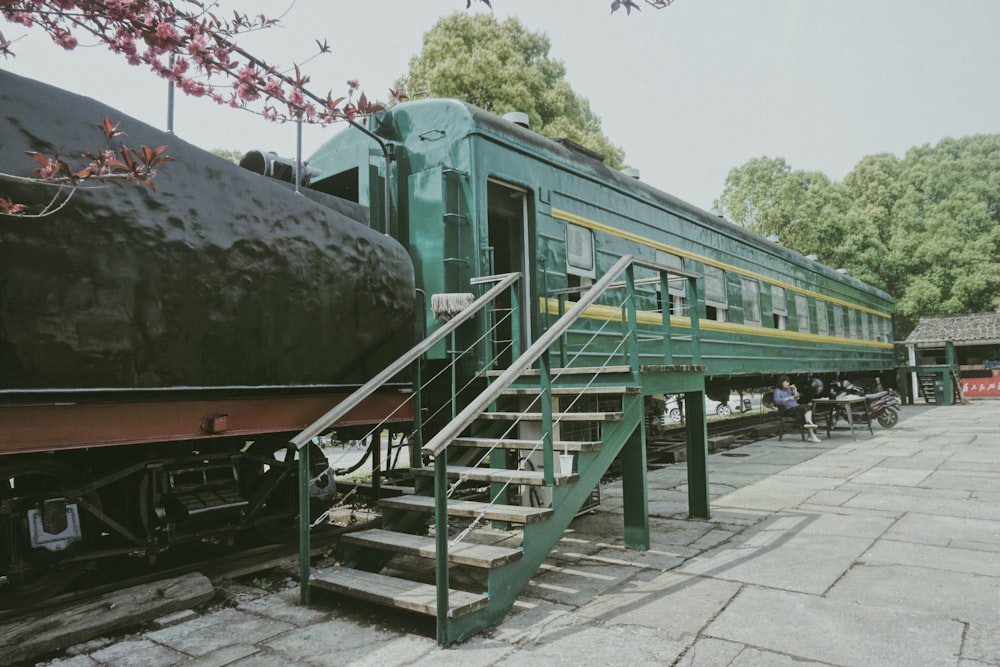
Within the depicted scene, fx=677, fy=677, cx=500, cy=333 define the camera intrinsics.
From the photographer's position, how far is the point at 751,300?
11.7 metres

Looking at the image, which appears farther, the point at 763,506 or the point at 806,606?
the point at 763,506

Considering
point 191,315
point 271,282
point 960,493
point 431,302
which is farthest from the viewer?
point 960,493

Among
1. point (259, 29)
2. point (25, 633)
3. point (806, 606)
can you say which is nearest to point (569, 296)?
point (806, 606)

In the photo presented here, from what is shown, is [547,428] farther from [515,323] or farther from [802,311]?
[802,311]

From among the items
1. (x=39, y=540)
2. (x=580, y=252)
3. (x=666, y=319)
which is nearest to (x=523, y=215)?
(x=580, y=252)

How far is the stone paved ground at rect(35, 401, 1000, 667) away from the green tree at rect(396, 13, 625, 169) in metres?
17.1

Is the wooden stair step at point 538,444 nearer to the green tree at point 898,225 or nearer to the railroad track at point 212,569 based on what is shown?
the railroad track at point 212,569

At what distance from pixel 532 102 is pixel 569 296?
15.7 m

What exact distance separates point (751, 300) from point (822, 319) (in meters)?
4.87

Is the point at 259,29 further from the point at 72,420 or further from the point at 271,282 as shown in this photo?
the point at 72,420

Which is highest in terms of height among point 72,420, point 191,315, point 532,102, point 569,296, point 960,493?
point 532,102

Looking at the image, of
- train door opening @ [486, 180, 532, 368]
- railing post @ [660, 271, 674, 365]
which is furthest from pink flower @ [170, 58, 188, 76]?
railing post @ [660, 271, 674, 365]

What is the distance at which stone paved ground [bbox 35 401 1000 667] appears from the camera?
304 centimetres

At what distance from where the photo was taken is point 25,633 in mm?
3162
